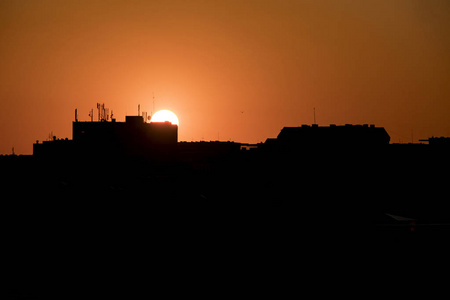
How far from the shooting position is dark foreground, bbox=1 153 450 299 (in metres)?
15.7

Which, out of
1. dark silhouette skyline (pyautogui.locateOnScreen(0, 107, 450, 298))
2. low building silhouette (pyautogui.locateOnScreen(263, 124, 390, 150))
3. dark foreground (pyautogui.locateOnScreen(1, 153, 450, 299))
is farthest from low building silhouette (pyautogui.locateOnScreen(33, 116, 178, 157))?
dark foreground (pyautogui.locateOnScreen(1, 153, 450, 299))

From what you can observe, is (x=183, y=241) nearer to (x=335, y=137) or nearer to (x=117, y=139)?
(x=335, y=137)

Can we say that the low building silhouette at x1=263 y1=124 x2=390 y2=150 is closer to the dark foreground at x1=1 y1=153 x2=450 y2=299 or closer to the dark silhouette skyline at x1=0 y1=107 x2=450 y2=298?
the dark silhouette skyline at x1=0 y1=107 x2=450 y2=298

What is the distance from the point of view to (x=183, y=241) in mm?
20328

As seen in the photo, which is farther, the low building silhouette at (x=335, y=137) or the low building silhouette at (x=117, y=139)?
the low building silhouette at (x=117, y=139)

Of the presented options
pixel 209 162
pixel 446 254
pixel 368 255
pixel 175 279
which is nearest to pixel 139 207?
pixel 175 279

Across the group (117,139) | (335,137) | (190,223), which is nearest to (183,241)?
(190,223)

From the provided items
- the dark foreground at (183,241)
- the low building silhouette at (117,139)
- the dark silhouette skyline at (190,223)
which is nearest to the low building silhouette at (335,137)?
the dark silhouette skyline at (190,223)

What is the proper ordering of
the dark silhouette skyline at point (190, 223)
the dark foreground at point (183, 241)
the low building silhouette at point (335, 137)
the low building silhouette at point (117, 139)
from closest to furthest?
the dark foreground at point (183, 241)
the dark silhouette skyline at point (190, 223)
the low building silhouette at point (335, 137)
the low building silhouette at point (117, 139)

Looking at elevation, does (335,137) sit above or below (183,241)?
above

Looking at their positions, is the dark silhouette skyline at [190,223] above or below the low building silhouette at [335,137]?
below

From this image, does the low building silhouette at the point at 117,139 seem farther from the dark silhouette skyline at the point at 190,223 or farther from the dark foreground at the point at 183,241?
the dark foreground at the point at 183,241

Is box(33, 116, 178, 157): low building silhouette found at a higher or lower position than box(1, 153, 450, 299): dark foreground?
higher

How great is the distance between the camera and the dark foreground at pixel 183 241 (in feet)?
51.6
